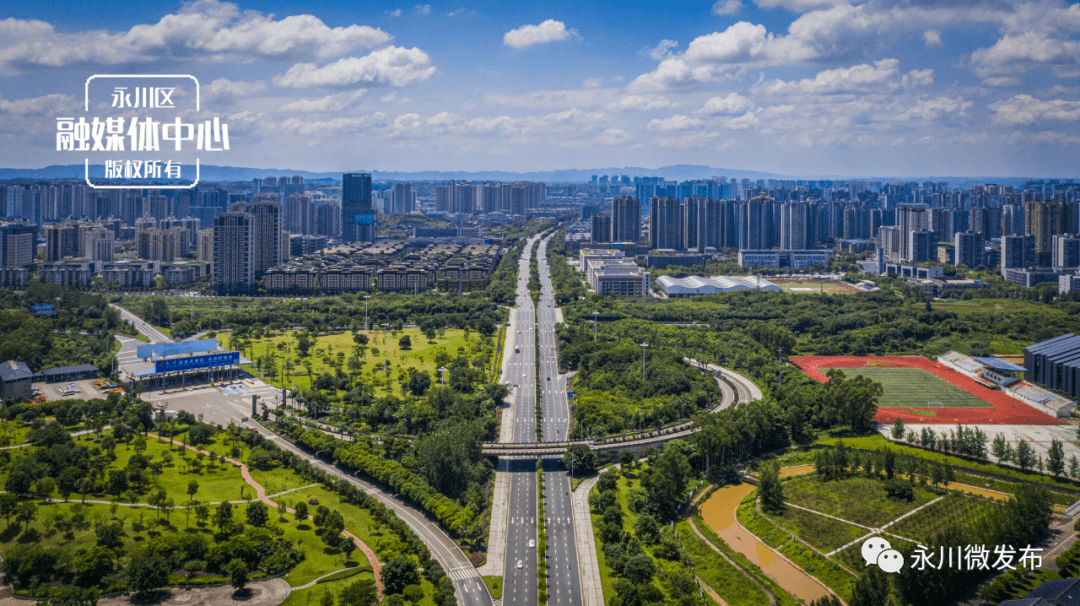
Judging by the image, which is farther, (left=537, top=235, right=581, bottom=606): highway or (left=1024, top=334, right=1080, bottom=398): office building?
(left=1024, top=334, right=1080, bottom=398): office building

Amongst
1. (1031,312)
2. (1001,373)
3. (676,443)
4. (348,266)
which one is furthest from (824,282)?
(676,443)

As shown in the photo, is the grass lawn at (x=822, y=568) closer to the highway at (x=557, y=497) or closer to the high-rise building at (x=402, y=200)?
the highway at (x=557, y=497)

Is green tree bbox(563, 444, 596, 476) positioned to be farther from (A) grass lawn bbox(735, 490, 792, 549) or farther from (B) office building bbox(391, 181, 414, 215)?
(B) office building bbox(391, 181, 414, 215)

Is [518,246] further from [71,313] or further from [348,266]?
[71,313]

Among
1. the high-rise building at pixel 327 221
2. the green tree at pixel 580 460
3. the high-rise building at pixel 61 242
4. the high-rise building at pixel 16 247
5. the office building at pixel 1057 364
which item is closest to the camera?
the green tree at pixel 580 460

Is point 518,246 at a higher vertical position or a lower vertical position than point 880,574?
higher

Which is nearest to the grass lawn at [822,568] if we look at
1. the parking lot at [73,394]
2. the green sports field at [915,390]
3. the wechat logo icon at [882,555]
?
the wechat logo icon at [882,555]

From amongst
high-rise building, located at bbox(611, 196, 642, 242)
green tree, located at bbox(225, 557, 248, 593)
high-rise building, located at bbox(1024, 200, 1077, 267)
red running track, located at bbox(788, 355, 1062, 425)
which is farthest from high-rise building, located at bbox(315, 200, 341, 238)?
green tree, located at bbox(225, 557, 248, 593)
